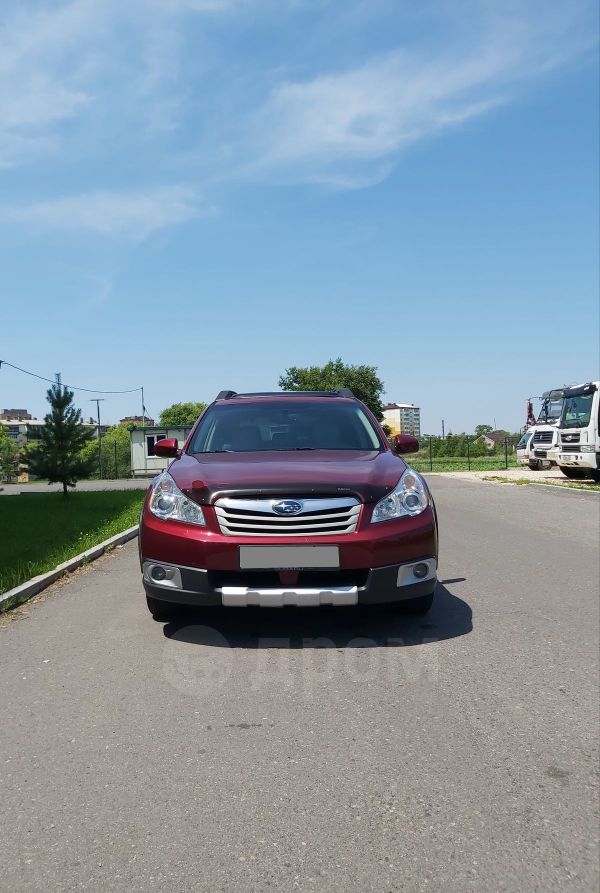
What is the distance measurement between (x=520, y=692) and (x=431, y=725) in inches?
26.6

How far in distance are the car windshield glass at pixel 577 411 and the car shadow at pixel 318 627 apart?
17.2m

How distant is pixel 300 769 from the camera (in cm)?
280

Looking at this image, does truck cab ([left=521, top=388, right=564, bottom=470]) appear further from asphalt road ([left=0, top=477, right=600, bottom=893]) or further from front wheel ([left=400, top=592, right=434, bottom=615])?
asphalt road ([left=0, top=477, right=600, bottom=893])

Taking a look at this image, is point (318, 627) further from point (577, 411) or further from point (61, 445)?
point (61, 445)

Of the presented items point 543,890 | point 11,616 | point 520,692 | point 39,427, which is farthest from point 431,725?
point 39,427

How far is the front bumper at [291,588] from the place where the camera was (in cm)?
418

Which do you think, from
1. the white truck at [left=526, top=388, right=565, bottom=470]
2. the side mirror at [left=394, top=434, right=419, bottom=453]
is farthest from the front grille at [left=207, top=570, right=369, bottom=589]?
the white truck at [left=526, top=388, right=565, bottom=470]

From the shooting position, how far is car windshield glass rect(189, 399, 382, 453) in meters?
5.60

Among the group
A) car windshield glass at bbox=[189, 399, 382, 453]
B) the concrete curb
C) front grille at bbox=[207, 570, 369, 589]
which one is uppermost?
car windshield glass at bbox=[189, 399, 382, 453]

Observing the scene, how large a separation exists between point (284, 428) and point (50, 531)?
677 cm

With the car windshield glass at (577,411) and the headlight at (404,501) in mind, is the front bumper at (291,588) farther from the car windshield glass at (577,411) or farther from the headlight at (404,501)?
the car windshield glass at (577,411)

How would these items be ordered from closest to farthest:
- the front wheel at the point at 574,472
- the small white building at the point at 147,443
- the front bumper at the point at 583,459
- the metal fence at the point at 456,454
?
1. the front bumper at the point at 583,459
2. the front wheel at the point at 574,472
3. the small white building at the point at 147,443
4. the metal fence at the point at 456,454

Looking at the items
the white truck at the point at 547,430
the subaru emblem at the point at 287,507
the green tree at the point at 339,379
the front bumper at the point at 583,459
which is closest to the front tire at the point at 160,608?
the subaru emblem at the point at 287,507

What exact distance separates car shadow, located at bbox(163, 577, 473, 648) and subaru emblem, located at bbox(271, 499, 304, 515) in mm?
809
